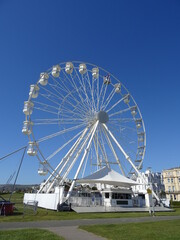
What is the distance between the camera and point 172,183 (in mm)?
72562

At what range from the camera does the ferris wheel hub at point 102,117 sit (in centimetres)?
3009

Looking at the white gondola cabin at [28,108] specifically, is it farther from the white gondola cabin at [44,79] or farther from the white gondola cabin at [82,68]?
the white gondola cabin at [82,68]

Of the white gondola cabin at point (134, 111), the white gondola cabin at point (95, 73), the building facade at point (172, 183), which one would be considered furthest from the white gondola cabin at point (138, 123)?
the building facade at point (172, 183)

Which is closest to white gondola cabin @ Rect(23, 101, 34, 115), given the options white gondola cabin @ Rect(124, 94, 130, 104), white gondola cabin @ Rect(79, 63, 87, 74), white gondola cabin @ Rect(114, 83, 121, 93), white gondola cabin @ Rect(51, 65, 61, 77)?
white gondola cabin @ Rect(51, 65, 61, 77)

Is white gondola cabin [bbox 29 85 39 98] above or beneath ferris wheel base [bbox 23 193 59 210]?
above

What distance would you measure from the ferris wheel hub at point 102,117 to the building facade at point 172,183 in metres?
50.4

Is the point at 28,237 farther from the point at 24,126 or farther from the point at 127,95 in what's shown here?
the point at 127,95

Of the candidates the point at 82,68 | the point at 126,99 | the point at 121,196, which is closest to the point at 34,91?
the point at 82,68

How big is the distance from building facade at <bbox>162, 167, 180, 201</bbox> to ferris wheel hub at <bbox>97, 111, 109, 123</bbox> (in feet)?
165

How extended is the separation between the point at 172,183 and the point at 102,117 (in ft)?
173

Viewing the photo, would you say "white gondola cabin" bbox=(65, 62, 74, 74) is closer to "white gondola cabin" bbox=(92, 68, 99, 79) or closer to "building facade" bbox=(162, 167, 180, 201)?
"white gondola cabin" bbox=(92, 68, 99, 79)

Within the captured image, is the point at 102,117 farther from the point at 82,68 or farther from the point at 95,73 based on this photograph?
the point at 82,68

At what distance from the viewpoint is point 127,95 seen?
3450cm

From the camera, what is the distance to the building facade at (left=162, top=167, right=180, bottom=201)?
70400 millimetres
